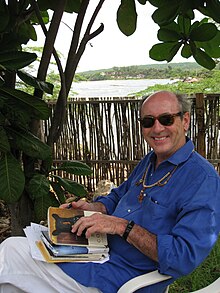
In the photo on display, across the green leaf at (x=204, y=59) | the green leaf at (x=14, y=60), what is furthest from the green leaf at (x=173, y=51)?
the green leaf at (x=14, y=60)

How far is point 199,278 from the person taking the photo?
2818mm

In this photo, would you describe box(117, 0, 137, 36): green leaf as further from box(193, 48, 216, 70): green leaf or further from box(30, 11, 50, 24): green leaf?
box(30, 11, 50, 24): green leaf

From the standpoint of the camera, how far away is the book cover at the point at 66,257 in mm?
1738

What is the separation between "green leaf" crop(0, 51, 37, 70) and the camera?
2223 millimetres

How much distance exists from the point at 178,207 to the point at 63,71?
1.35 metres

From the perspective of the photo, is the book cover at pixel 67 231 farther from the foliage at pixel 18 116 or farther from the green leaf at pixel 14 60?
the green leaf at pixel 14 60

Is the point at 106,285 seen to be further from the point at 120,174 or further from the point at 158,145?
the point at 120,174

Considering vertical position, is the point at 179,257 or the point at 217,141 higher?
the point at 217,141

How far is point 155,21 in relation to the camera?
2141mm

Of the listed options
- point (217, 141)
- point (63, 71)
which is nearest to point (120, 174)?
point (217, 141)

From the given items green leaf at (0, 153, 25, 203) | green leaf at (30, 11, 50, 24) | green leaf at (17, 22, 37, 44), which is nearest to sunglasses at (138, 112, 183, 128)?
green leaf at (0, 153, 25, 203)

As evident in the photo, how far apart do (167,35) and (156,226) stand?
109 centimetres

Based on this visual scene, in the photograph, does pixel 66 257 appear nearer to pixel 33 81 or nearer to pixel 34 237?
pixel 34 237

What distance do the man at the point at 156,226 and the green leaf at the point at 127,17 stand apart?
69cm
